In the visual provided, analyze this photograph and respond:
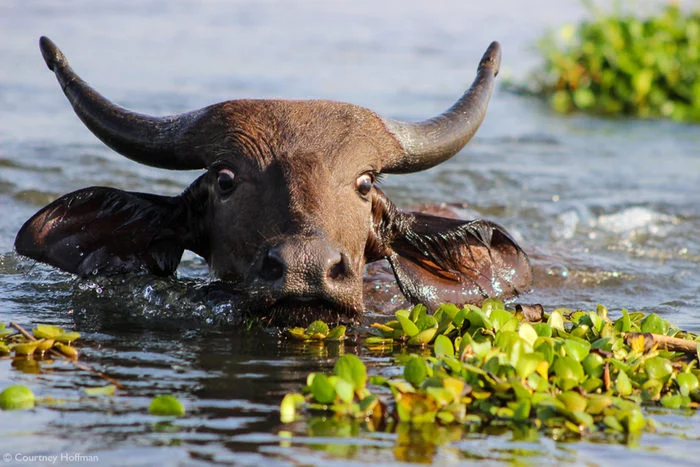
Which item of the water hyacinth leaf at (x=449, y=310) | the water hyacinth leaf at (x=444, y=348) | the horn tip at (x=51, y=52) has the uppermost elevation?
the horn tip at (x=51, y=52)

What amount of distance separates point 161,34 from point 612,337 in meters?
21.3

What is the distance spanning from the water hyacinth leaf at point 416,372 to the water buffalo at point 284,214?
75cm

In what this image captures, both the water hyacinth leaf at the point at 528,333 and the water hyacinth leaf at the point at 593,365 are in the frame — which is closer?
the water hyacinth leaf at the point at 593,365

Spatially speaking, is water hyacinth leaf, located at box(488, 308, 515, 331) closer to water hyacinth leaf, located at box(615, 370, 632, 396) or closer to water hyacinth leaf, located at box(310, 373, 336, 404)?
water hyacinth leaf, located at box(615, 370, 632, 396)

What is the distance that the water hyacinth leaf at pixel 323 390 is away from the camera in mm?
4230

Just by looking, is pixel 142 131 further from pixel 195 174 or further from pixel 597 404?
pixel 195 174

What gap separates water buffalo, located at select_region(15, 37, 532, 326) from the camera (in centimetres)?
530

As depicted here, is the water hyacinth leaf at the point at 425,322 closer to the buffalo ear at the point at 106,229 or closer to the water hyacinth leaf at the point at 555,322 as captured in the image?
the water hyacinth leaf at the point at 555,322

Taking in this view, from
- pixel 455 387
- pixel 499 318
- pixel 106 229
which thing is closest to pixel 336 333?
pixel 499 318

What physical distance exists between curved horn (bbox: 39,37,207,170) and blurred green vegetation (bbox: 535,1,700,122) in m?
11.8

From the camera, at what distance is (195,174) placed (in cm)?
1198

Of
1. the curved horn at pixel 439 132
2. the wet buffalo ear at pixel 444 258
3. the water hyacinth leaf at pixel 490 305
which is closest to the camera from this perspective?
the water hyacinth leaf at pixel 490 305

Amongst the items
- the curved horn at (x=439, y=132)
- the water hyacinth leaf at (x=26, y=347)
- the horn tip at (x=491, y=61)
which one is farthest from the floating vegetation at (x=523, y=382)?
the horn tip at (x=491, y=61)

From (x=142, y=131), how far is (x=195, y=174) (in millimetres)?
6059
